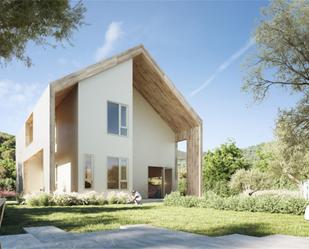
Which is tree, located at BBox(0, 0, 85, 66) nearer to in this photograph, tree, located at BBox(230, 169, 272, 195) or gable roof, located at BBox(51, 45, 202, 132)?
gable roof, located at BBox(51, 45, 202, 132)

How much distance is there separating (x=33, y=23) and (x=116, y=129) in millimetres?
12138

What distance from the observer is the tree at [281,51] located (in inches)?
648

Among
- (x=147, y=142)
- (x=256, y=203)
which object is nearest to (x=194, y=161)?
(x=147, y=142)

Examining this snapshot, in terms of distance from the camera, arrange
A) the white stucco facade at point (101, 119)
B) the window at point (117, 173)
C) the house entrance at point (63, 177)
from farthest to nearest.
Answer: the house entrance at point (63, 177) → the window at point (117, 173) → the white stucco facade at point (101, 119)

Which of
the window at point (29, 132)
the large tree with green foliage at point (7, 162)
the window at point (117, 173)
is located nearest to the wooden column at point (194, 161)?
the window at point (117, 173)

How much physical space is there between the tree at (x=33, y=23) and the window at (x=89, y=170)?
396 inches

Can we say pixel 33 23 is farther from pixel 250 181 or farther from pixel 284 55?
pixel 250 181

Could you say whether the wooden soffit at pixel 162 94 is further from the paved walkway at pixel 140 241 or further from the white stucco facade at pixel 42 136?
the paved walkway at pixel 140 241

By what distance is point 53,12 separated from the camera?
325 inches

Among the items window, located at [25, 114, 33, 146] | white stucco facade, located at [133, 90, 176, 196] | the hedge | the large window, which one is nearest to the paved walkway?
the hedge

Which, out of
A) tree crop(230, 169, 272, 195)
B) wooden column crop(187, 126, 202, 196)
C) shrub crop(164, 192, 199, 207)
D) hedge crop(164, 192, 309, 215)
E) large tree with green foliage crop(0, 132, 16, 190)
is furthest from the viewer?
large tree with green foliage crop(0, 132, 16, 190)

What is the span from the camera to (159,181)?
964 inches

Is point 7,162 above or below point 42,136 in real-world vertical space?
below

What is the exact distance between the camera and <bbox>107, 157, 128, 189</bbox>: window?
64.5 ft
